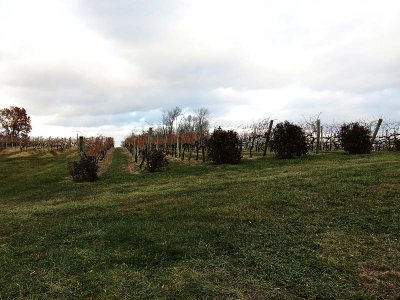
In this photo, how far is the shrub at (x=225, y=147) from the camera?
2133cm

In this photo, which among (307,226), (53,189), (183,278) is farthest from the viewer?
(53,189)

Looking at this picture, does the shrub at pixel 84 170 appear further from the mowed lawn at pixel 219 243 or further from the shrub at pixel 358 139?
the shrub at pixel 358 139

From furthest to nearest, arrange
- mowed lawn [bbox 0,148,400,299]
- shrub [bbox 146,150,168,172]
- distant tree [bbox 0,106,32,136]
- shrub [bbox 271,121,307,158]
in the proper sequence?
1. distant tree [bbox 0,106,32,136]
2. shrub [bbox 271,121,307,158]
3. shrub [bbox 146,150,168,172]
4. mowed lawn [bbox 0,148,400,299]

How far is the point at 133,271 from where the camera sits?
6062mm

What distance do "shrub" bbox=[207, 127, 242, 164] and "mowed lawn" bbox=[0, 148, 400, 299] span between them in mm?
8720

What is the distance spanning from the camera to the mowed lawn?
543 centimetres

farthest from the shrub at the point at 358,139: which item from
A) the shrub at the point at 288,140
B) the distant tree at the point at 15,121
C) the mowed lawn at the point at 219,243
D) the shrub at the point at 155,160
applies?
the distant tree at the point at 15,121

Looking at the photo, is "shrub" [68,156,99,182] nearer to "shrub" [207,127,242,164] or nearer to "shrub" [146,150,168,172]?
"shrub" [146,150,168,172]

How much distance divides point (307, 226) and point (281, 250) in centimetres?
140

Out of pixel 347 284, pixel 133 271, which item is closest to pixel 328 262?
pixel 347 284

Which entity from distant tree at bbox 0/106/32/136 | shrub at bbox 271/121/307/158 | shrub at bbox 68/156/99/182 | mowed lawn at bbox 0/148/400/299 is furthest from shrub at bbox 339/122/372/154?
distant tree at bbox 0/106/32/136

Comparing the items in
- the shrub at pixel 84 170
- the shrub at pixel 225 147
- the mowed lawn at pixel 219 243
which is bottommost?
the mowed lawn at pixel 219 243

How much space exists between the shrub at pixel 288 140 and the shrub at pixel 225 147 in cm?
222

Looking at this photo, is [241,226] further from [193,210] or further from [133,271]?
[133,271]
